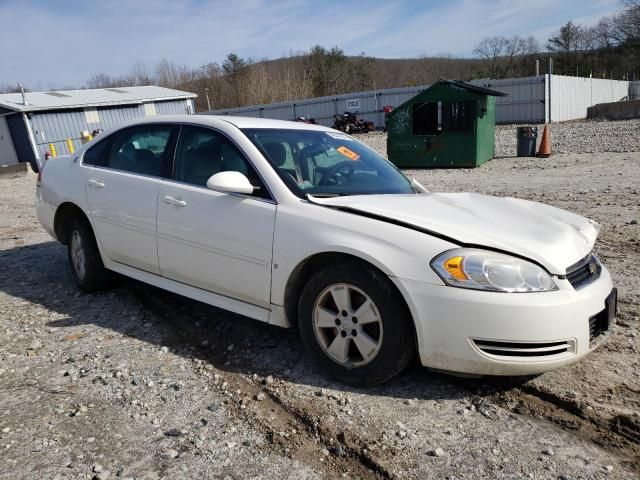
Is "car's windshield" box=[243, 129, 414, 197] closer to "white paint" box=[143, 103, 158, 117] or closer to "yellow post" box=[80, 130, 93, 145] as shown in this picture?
"yellow post" box=[80, 130, 93, 145]

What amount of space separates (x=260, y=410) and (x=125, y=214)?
2.10 metres

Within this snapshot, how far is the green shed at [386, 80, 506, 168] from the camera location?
13008 millimetres

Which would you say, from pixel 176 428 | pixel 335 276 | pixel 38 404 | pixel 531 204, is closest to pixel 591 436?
pixel 335 276

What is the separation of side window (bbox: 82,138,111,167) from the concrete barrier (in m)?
28.3

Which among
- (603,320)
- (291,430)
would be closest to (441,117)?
(603,320)

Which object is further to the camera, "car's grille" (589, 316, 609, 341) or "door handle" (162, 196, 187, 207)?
"door handle" (162, 196, 187, 207)

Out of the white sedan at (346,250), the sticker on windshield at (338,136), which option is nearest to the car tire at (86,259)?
the white sedan at (346,250)

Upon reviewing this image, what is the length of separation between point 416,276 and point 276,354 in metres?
1.29

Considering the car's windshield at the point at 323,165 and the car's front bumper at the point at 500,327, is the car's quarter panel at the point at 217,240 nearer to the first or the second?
the car's windshield at the point at 323,165

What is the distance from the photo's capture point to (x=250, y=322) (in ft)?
13.1

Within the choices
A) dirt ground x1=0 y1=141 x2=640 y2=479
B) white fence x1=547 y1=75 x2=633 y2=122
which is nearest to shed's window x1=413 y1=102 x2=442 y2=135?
dirt ground x1=0 y1=141 x2=640 y2=479

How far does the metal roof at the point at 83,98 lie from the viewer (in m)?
23.8

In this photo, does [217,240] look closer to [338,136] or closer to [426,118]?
[338,136]

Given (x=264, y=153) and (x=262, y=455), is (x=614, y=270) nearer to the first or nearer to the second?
(x=264, y=153)
